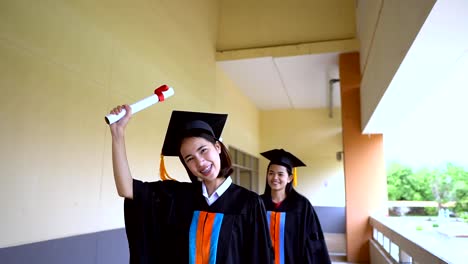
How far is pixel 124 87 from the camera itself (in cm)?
353

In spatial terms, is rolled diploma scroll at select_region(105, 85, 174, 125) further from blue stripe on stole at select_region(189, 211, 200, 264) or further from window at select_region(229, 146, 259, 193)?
window at select_region(229, 146, 259, 193)

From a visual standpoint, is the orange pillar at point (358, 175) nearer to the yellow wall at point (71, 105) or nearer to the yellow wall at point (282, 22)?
→ the yellow wall at point (282, 22)

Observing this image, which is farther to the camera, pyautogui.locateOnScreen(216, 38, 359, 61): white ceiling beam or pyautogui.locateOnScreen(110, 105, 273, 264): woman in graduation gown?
pyautogui.locateOnScreen(216, 38, 359, 61): white ceiling beam

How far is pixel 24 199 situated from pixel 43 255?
40cm

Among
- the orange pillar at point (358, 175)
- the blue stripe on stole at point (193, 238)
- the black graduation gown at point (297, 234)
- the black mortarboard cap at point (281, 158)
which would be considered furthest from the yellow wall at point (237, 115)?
the blue stripe on stole at point (193, 238)

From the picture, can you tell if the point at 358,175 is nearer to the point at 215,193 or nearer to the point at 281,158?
the point at 281,158

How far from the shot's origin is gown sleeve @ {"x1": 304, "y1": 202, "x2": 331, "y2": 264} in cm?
283

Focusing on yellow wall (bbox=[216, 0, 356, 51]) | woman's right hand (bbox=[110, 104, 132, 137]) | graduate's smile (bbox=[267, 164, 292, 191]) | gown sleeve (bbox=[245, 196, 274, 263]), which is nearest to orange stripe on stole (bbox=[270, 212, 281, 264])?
graduate's smile (bbox=[267, 164, 292, 191])

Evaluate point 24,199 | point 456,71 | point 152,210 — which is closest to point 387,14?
point 456,71

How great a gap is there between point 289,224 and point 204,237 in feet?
5.04

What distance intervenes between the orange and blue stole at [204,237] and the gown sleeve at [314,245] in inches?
60.8

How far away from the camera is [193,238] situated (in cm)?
150

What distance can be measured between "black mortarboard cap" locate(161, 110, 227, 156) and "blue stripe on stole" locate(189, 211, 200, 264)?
12.6 inches

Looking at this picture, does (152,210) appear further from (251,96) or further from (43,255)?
(251,96)
